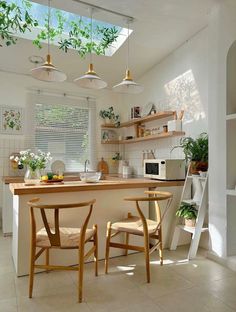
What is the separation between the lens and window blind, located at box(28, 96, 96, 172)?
4340mm

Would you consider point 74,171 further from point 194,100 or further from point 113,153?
point 194,100

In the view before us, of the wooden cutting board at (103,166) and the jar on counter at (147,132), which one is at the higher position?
the jar on counter at (147,132)

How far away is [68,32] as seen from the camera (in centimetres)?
330

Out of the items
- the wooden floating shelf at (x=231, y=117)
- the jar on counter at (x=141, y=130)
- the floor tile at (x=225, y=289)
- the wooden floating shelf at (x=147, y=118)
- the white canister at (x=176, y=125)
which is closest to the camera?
the floor tile at (x=225, y=289)

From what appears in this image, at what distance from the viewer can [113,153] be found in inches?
197

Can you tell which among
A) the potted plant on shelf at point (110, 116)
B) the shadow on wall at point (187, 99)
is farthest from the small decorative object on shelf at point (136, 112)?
the shadow on wall at point (187, 99)

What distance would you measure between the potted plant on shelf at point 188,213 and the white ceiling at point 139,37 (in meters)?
2.22

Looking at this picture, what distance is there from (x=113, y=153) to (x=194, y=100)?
221cm

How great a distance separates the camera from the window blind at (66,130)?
434 centimetres

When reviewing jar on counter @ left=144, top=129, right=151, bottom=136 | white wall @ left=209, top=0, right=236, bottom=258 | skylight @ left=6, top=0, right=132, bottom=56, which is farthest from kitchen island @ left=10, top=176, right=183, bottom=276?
skylight @ left=6, top=0, right=132, bottom=56

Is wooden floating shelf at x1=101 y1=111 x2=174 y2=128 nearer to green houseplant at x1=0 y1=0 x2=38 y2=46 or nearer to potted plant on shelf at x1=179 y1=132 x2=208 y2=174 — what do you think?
potted plant on shelf at x1=179 y1=132 x2=208 y2=174

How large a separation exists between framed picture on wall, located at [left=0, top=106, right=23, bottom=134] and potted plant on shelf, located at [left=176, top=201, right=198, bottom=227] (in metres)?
2.97

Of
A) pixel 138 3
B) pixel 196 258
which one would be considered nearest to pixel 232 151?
pixel 196 258

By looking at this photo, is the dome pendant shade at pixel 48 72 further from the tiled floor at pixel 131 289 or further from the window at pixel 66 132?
the window at pixel 66 132
